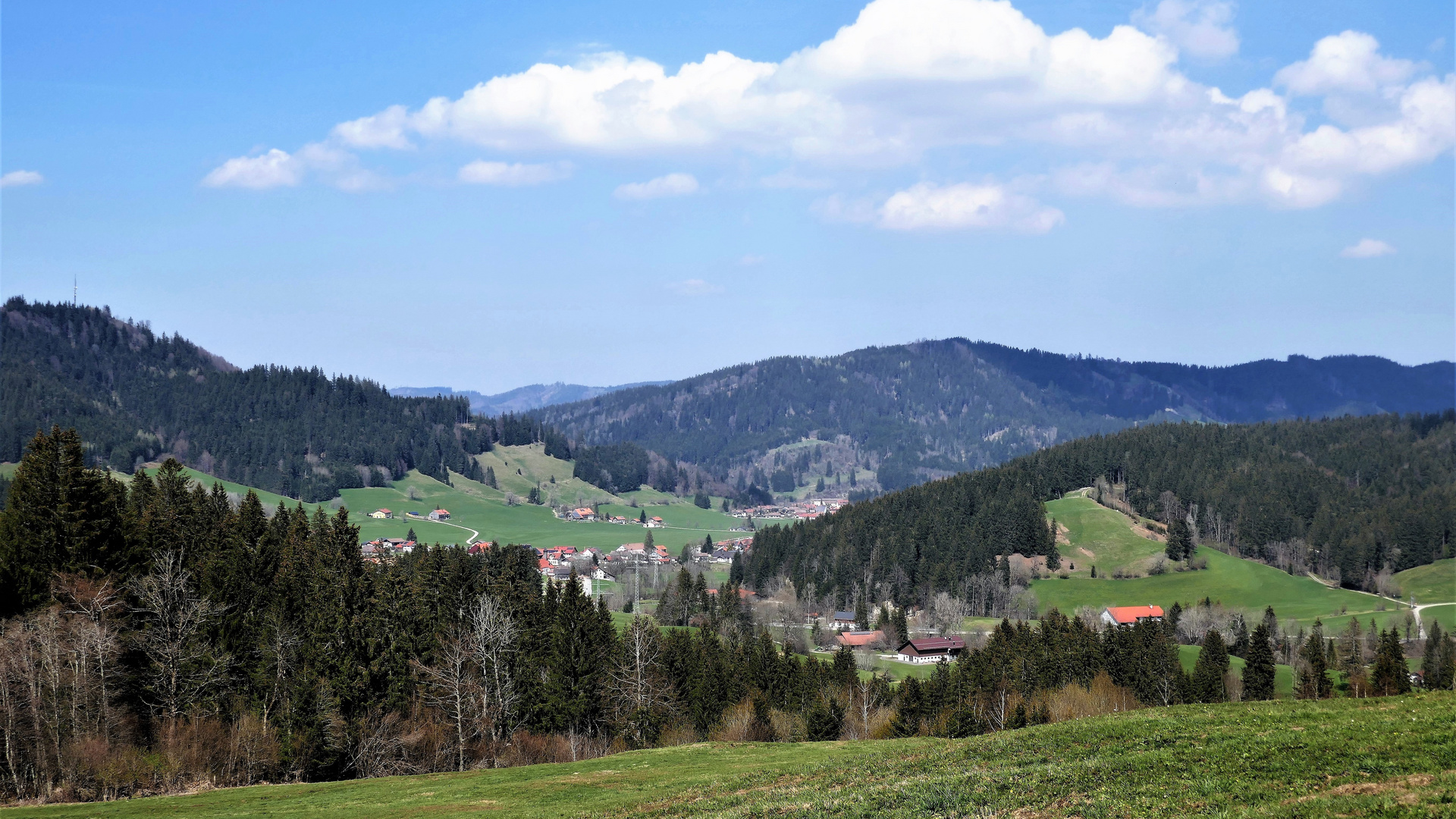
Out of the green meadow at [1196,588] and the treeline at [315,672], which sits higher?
the treeline at [315,672]

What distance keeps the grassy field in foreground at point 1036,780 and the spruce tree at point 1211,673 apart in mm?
52307

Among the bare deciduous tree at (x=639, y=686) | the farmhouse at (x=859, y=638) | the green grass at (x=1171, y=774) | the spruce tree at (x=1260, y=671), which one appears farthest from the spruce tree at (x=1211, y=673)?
the green grass at (x=1171, y=774)

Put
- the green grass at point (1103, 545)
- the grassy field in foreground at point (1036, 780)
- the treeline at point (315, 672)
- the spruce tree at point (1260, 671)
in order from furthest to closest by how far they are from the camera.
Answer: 1. the green grass at point (1103, 545)
2. the spruce tree at point (1260, 671)
3. the treeline at point (315, 672)
4. the grassy field in foreground at point (1036, 780)

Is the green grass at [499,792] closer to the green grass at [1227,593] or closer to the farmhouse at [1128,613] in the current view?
the farmhouse at [1128,613]

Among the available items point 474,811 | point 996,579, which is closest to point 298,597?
point 474,811

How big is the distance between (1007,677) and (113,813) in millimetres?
66955

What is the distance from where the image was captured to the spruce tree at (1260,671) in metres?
87.8

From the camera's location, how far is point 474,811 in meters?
31.1

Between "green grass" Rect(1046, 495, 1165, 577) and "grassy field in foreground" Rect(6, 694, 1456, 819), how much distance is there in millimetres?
152990

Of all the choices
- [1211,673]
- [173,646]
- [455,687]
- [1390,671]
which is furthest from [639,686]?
[1390,671]

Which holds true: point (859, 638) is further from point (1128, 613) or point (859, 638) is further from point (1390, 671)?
point (1390, 671)

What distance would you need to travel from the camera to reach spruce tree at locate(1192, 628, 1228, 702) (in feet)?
269

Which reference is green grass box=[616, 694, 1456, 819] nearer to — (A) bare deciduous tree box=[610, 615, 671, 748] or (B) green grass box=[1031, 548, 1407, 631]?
(A) bare deciduous tree box=[610, 615, 671, 748]

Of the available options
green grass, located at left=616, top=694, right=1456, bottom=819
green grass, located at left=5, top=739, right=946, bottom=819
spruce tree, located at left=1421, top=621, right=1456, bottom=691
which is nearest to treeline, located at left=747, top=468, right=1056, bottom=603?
spruce tree, located at left=1421, top=621, right=1456, bottom=691
